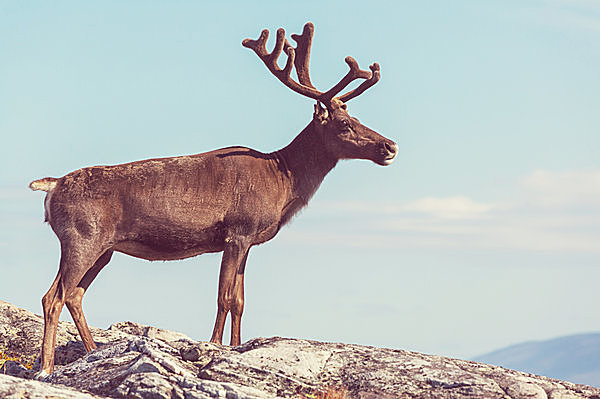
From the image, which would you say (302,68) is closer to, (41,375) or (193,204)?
(193,204)

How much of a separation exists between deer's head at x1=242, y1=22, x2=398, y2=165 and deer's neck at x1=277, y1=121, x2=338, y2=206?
14 cm

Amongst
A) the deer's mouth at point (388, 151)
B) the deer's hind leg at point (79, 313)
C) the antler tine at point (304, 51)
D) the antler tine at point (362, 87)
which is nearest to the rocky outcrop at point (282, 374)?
the deer's hind leg at point (79, 313)

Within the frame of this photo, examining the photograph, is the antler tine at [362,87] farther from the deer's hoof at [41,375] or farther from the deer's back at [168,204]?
the deer's hoof at [41,375]

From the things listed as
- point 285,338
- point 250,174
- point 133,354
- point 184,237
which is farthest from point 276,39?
point 133,354

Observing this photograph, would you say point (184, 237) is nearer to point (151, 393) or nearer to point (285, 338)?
point (285, 338)

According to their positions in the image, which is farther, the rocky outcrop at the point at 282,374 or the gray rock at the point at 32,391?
the rocky outcrop at the point at 282,374

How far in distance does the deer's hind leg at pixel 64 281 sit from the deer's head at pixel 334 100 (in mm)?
4295

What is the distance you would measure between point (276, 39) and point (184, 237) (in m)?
4.03

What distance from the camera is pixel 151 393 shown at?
9641 millimetres

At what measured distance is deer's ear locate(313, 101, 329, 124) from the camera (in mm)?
13797

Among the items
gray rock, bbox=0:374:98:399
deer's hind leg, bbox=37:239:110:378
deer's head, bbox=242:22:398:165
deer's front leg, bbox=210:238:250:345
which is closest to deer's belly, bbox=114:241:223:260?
deer's front leg, bbox=210:238:250:345

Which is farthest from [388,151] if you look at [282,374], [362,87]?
[282,374]

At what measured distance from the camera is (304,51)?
1488cm

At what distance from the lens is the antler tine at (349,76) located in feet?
46.6
